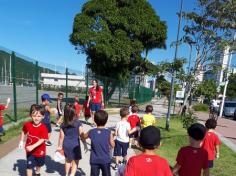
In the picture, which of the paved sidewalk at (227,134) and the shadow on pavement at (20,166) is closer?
the shadow on pavement at (20,166)

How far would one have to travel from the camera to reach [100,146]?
4957 millimetres

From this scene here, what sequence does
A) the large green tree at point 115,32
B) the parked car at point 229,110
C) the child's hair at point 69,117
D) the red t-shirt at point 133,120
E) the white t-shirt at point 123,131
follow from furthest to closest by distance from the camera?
the parked car at point 229,110 < the large green tree at point 115,32 < the red t-shirt at point 133,120 < the white t-shirt at point 123,131 < the child's hair at point 69,117

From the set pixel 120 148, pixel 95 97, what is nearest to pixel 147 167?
pixel 120 148

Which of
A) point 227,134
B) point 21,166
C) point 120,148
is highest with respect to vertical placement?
point 120,148

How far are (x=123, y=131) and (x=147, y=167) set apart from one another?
386 cm

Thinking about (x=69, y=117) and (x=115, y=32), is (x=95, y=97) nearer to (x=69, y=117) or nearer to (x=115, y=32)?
(x=69, y=117)

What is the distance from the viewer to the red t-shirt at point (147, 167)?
124 inches

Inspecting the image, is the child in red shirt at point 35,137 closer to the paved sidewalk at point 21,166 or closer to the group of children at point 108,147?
the group of children at point 108,147

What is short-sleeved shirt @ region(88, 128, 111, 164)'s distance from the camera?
16.3 feet

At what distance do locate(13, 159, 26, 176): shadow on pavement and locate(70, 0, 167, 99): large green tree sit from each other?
1598 centimetres

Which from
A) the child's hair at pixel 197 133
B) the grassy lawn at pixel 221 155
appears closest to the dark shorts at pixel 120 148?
the grassy lawn at pixel 221 155

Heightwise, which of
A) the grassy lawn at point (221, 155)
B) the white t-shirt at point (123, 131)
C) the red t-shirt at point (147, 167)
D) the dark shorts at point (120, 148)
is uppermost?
the red t-shirt at point (147, 167)

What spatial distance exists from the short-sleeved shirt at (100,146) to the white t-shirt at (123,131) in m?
2.00

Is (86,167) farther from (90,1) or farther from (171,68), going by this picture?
(90,1)
